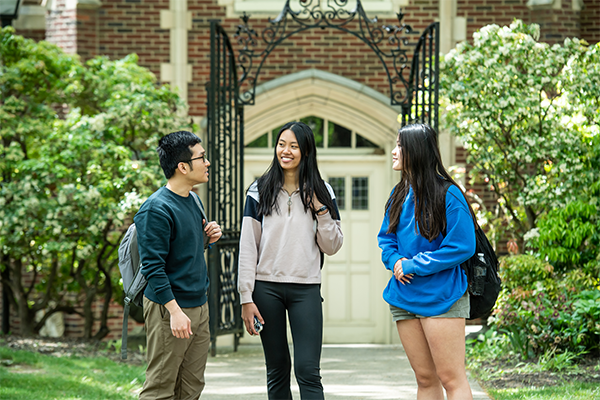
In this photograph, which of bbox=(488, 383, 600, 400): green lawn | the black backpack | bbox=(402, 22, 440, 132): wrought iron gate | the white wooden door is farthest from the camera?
the white wooden door

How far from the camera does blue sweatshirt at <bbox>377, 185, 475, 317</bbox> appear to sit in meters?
2.62

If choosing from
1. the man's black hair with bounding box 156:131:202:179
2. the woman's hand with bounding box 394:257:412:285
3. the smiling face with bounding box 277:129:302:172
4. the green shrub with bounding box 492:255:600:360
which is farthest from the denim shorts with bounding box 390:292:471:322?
the green shrub with bounding box 492:255:600:360

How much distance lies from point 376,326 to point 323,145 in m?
2.42

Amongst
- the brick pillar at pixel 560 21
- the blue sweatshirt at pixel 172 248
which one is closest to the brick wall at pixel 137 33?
the brick pillar at pixel 560 21

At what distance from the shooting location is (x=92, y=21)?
7.49 metres

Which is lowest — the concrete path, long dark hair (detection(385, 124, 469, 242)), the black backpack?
the concrete path

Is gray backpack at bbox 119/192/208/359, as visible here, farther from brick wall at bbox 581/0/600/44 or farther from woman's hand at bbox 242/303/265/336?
brick wall at bbox 581/0/600/44

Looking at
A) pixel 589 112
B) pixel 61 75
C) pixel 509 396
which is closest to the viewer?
pixel 509 396

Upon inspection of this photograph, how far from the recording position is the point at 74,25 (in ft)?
24.3

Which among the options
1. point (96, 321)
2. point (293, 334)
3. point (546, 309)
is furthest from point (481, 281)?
point (96, 321)

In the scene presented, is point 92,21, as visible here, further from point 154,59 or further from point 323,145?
point 323,145

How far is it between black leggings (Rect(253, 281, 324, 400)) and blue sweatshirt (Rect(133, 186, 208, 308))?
0.31 meters

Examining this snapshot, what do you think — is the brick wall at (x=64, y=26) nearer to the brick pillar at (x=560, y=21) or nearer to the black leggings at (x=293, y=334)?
the brick pillar at (x=560, y=21)

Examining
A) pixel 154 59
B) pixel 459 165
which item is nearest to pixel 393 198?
pixel 459 165
